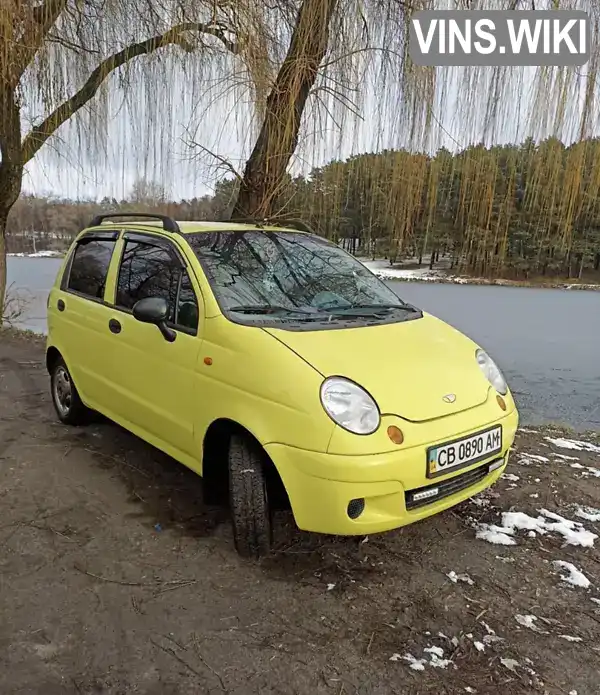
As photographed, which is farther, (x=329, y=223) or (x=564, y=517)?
(x=329, y=223)

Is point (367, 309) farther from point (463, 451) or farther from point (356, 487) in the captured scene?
point (356, 487)

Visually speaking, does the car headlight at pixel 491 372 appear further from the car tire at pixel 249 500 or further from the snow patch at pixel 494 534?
the car tire at pixel 249 500

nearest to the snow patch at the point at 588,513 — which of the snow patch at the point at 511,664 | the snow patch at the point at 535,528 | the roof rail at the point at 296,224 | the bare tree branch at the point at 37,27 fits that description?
the snow patch at the point at 535,528

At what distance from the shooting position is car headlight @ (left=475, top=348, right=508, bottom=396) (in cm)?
315

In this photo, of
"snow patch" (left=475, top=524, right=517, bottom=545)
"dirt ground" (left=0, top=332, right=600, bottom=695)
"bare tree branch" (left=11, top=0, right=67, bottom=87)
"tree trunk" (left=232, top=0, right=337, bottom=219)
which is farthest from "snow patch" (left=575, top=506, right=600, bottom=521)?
"bare tree branch" (left=11, top=0, right=67, bottom=87)

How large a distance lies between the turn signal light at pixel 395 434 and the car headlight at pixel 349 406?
0.21 feet

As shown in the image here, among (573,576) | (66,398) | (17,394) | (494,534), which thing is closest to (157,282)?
(66,398)

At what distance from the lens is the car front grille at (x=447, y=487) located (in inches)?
102

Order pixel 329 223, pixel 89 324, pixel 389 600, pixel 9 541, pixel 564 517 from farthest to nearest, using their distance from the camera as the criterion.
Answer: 1. pixel 329 223
2. pixel 89 324
3. pixel 564 517
4. pixel 9 541
5. pixel 389 600

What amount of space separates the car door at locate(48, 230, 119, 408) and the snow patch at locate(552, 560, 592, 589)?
303 centimetres

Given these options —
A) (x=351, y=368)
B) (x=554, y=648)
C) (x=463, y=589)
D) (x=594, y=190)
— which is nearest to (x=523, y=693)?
(x=554, y=648)

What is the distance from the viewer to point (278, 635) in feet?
7.61

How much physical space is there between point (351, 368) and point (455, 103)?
7.45 ft

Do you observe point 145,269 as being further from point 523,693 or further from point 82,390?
point 523,693
